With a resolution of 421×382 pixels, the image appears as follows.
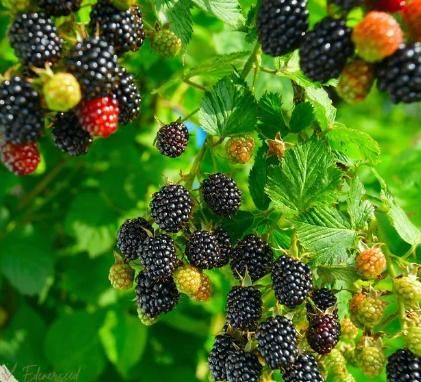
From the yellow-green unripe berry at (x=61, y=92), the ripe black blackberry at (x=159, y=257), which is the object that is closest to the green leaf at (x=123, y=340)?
the ripe black blackberry at (x=159, y=257)

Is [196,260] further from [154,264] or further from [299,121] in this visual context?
[299,121]

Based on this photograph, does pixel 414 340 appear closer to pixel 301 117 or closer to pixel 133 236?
pixel 301 117

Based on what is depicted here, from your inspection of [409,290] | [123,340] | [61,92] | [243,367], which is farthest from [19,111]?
[123,340]

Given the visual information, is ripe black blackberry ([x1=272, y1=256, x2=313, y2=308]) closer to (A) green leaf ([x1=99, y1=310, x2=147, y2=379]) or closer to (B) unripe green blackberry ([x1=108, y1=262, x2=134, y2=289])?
(B) unripe green blackberry ([x1=108, y1=262, x2=134, y2=289])

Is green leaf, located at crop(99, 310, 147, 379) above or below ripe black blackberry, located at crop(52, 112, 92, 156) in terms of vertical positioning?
below

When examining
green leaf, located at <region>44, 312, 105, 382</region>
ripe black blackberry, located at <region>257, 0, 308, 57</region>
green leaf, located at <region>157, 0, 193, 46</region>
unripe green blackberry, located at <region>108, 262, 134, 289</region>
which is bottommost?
green leaf, located at <region>44, 312, 105, 382</region>

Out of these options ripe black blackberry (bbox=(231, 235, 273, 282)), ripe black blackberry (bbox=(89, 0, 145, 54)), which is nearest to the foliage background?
ripe black blackberry (bbox=(231, 235, 273, 282))

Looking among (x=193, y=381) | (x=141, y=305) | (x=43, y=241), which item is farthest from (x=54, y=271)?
(x=141, y=305)

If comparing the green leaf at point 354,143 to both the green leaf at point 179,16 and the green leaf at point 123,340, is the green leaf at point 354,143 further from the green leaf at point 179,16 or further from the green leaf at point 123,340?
the green leaf at point 123,340
